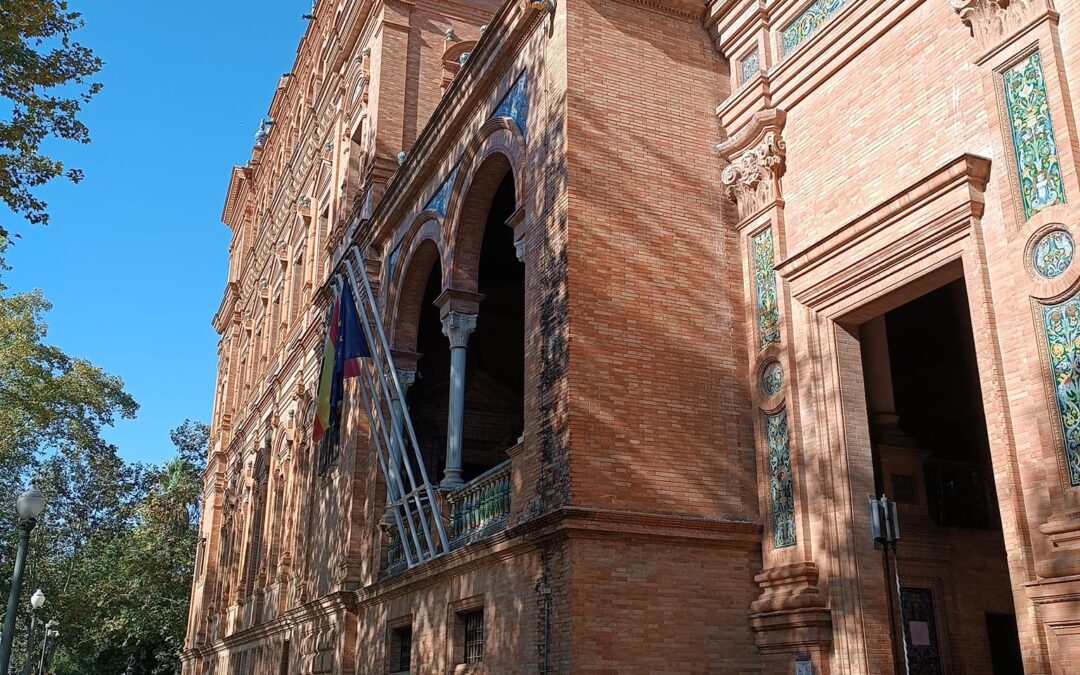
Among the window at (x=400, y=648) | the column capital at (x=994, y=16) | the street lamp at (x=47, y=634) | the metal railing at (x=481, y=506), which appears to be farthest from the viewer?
the street lamp at (x=47, y=634)

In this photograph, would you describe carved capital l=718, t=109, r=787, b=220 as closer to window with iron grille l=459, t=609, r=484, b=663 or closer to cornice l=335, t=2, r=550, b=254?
cornice l=335, t=2, r=550, b=254

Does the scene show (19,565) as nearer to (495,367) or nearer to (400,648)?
(400,648)

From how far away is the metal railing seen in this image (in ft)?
42.1

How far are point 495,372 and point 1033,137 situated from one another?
572 inches

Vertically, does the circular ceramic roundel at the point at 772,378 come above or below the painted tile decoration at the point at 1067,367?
above

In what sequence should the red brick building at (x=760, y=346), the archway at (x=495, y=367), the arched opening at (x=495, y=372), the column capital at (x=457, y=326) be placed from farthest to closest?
the arched opening at (x=495, y=372) < the archway at (x=495, y=367) < the column capital at (x=457, y=326) < the red brick building at (x=760, y=346)

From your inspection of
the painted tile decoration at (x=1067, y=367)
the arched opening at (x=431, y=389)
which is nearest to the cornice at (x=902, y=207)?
the painted tile decoration at (x=1067, y=367)

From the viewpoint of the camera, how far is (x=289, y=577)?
22484 millimetres

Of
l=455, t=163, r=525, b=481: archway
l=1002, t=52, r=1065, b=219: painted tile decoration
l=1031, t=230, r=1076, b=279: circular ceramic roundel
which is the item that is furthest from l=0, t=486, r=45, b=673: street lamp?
l=1002, t=52, r=1065, b=219: painted tile decoration

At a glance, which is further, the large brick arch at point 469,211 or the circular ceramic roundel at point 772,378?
the large brick arch at point 469,211

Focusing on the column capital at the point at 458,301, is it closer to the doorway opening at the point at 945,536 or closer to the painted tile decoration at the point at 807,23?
the painted tile decoration at the point at 807,23

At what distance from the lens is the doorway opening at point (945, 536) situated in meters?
11.2

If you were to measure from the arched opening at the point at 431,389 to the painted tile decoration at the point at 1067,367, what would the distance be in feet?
41.9

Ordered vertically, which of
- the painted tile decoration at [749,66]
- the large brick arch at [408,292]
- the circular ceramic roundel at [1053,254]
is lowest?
the circular ceramic roundel at [1053,254]
